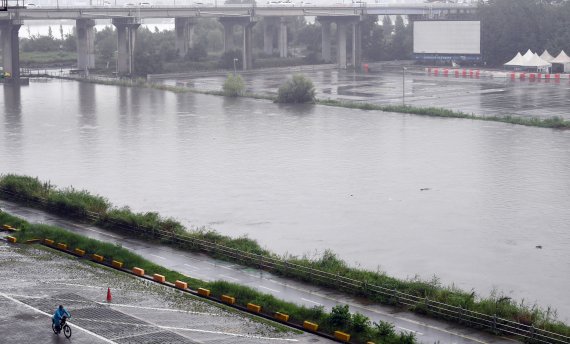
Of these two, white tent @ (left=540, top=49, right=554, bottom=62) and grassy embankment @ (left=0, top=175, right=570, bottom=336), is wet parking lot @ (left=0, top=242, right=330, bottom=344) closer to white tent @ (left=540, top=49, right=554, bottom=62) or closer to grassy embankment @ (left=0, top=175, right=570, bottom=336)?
grassy embankment @ (left=0, top=175, right=570, bottom=336)

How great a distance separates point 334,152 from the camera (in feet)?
183

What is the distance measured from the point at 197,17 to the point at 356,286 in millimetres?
87890

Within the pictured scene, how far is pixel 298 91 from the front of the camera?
264 feet

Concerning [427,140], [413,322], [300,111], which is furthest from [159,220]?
[300,111]

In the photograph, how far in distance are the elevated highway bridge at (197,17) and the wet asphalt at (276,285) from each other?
61.0 m

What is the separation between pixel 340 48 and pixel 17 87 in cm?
4396

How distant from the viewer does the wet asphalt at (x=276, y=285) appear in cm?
2567

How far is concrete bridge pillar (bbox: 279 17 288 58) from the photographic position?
128875 mm

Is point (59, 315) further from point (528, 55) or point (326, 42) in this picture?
point (326, 42)

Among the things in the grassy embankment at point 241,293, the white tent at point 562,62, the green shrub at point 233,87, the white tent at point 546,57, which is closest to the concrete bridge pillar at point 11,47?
the green shrub at point 233,87

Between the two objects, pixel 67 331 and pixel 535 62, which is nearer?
pixel 67 331

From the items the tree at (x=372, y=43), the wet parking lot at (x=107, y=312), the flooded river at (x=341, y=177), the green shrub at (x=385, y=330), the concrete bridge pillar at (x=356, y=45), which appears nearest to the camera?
the green shrub at (x=385, y=330)

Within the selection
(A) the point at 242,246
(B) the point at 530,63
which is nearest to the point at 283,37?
(B) the point at 530,63

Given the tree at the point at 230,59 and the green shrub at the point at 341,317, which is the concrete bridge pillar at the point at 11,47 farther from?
the green shrub at the point at 341,317
